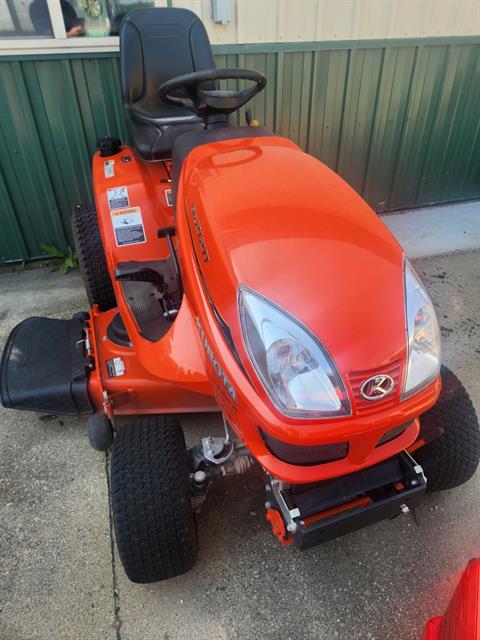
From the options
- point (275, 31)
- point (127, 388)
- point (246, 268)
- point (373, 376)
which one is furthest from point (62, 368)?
point (275, 31)

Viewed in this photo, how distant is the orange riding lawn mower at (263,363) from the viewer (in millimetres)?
1056

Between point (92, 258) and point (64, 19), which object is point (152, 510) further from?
point (64, 19)

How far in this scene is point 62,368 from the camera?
1.88m

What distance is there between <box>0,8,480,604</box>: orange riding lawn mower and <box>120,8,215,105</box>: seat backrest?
2.04 ft

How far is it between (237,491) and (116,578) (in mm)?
487

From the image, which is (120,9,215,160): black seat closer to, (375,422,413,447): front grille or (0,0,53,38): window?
(0,0,53,38): window

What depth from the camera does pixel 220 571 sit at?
1511 millimetres

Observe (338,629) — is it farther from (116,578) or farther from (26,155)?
(26,155)

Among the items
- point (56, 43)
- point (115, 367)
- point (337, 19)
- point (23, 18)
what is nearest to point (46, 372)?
point (115, 367)

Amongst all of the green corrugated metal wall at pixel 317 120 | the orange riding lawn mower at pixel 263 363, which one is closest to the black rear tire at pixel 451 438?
the orange riding lawn mower at pixel 263 363

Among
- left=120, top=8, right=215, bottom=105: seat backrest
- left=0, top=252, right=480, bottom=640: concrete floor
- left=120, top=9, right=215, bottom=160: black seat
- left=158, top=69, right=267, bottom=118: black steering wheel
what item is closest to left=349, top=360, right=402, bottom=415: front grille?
left=0, top=252, right=480, bottom=640: concrete floor

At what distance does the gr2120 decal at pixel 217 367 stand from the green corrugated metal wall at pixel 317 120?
2.06 metres

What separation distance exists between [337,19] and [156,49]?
1.38 meters

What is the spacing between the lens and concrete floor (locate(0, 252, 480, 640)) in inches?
54.6
